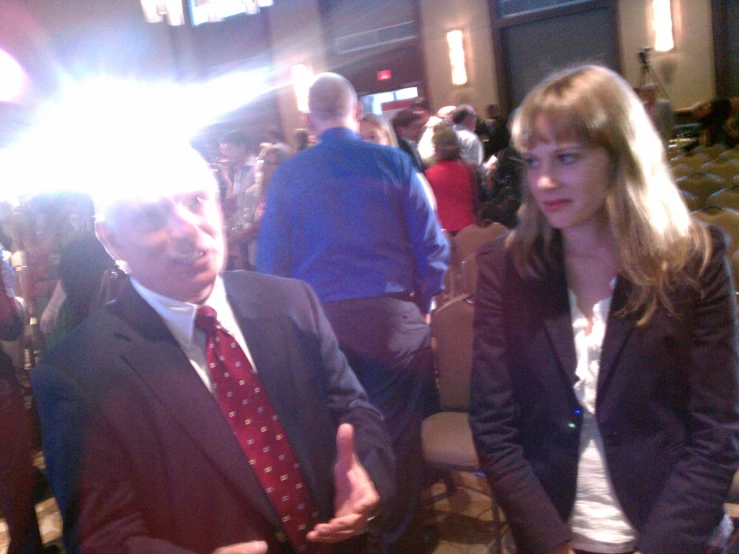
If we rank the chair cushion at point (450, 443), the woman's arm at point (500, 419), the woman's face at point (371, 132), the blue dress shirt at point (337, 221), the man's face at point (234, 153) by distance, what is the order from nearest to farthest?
1. the woman's arm at point (500, 419)
2. the blue dress shirt at point (337, 221)
3. the chair cushion at point (450, 443)
4. the woman's face at point (371, 132)
5. the man's face at point (234, 153)

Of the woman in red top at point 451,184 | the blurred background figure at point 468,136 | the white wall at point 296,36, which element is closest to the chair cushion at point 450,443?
the woman in red top at point 451,184

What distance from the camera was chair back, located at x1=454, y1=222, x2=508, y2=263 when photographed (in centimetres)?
360

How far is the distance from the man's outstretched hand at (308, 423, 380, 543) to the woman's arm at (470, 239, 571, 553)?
0.48m

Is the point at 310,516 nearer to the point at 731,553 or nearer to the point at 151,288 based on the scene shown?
the point at 151,288

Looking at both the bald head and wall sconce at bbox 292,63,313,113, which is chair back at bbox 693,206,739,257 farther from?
wall sconce at bbox 292,63,313,113

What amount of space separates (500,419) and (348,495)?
52 centimetres

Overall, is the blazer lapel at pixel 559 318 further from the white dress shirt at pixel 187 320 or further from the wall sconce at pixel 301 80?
the wall sconce at pixel 301 80

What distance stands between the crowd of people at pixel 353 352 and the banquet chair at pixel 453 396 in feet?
0.77

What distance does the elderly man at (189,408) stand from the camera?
2.49ft

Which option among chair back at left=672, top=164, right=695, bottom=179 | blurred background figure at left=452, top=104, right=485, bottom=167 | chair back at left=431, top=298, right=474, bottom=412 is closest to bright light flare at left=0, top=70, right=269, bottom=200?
chair back at left=431, top=298, right=474, bottom=412

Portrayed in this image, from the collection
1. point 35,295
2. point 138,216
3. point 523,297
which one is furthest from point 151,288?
point 523,297

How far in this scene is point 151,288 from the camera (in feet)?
2.68

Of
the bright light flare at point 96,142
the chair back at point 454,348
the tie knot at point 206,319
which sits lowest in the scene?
the chair back at point 454,348

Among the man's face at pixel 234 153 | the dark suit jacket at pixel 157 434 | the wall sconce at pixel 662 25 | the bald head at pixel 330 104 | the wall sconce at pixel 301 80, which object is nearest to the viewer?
the dark suit jacket at pixel 157 434
